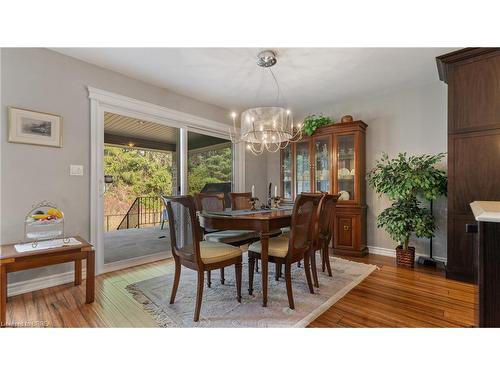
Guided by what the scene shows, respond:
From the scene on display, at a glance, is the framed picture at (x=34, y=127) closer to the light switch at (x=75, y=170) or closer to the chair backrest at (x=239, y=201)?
the light switch at (x=75, y=170)

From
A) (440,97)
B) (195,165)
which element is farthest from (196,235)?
(440,97)

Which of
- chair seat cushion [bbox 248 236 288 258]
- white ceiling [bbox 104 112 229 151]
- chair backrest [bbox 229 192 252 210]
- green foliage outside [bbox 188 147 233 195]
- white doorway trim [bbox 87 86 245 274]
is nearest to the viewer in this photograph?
chair seat cushion [bbox 248 236 288 258]

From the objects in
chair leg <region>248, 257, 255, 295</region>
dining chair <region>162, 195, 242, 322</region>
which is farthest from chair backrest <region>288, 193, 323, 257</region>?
dining chair <region>162, 195, 242, 322</region>

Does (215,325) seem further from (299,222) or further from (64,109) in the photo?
(64,109)

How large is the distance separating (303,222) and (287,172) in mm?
2491

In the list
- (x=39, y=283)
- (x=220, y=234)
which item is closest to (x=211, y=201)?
(x=220, y=234)

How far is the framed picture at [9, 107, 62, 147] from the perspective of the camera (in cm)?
217

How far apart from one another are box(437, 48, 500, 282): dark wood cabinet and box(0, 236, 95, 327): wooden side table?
351 centimetres

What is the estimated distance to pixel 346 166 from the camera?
364 centimetres

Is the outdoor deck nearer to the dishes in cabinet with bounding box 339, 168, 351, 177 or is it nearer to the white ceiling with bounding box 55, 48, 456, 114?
the white ceiling with bounding box 55, 48, 456, 114

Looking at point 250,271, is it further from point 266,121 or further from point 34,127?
point 34,127

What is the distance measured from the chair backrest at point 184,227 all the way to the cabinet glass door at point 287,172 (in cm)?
277

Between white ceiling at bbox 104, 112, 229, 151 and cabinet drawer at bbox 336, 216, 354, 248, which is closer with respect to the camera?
cabinet drawer at bbox 336, 216, 354, 248

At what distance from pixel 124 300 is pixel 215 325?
0.95 metres
